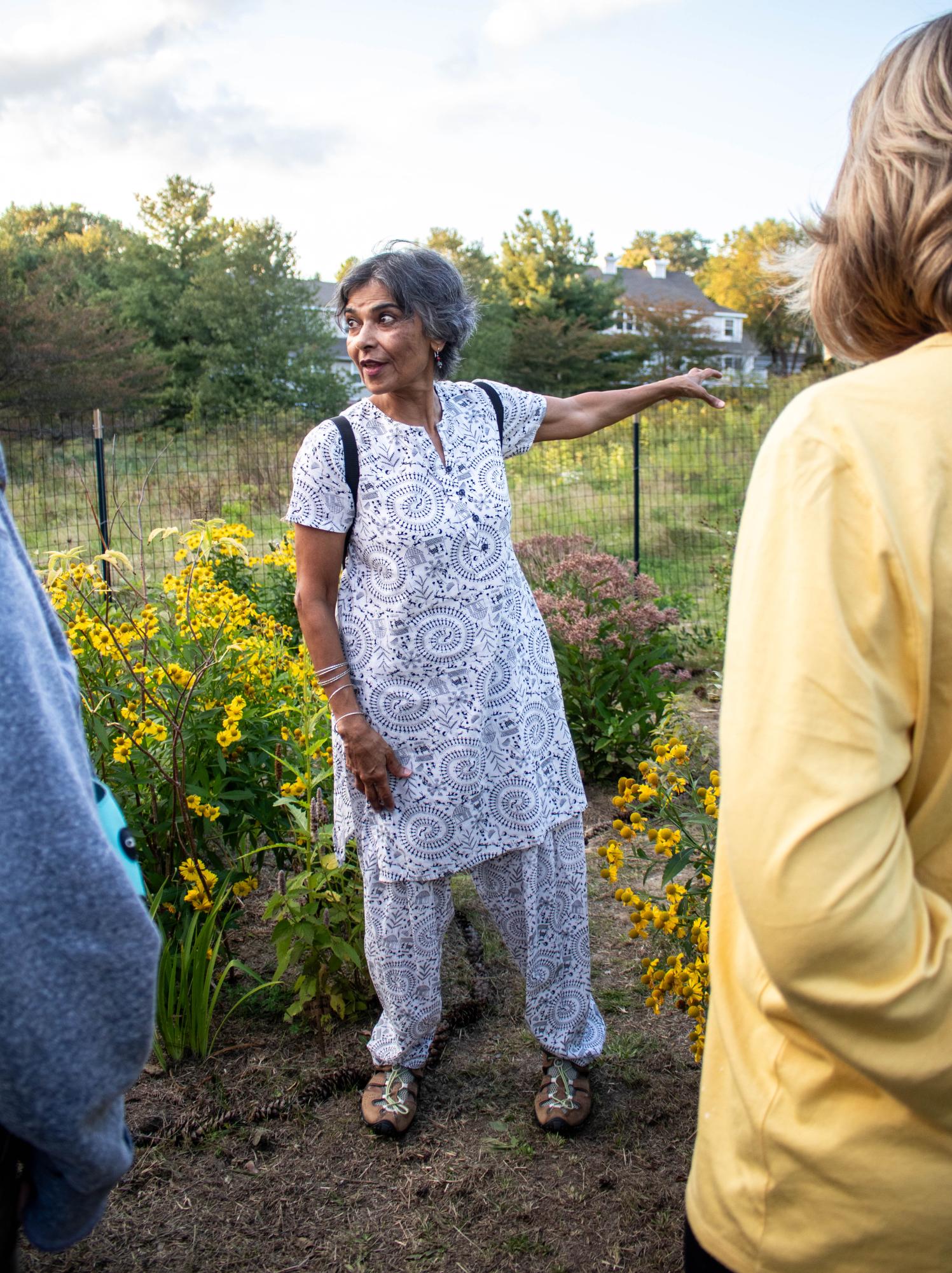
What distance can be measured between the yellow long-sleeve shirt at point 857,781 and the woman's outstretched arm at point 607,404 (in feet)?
6.45

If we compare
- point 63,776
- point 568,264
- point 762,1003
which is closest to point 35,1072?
point 63,776

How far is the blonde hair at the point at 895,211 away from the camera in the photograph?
0.78 m

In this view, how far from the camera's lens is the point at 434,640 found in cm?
223

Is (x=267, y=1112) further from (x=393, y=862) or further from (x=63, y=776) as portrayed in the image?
(x=63, y=776)

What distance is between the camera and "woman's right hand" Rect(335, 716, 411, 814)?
7.31 ft

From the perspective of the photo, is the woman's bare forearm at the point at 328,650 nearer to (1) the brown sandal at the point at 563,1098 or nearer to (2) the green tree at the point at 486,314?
(1) the brown sandal at the point at 563,1098

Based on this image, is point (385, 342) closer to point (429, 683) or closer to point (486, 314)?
point (429, 683)

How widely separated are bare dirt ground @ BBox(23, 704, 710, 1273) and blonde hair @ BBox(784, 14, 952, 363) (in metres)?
1.92

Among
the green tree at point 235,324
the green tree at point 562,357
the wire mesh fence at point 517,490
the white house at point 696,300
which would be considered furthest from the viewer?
the white house at point 696,300

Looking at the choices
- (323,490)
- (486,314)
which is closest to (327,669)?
(323,490)

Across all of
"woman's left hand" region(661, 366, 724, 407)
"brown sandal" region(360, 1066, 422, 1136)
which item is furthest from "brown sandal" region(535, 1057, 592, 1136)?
"woman's left hand" region(661, 366, 724, 407)

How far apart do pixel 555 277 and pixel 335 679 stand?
3904 centimetres

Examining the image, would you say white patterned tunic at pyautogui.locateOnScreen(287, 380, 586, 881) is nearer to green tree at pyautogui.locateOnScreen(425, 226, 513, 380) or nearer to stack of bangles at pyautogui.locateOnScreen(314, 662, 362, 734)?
stack of bangles at pyautogui.locateOnScreen(314, 662, 362, 734)

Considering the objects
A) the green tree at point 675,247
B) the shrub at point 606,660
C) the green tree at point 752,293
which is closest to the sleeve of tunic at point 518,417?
the shrub at point 606,660
